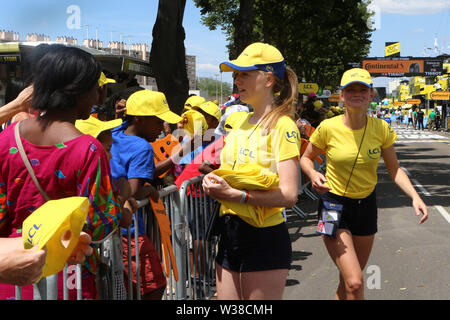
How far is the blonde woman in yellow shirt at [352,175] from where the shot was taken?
4273 mm

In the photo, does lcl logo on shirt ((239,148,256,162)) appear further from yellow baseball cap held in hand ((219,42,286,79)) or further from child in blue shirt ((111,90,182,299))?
child in blue shirt ((111,90,182,299))

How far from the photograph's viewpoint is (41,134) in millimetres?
2303

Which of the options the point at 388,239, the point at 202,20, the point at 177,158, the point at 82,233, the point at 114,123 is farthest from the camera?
the point at 202,20

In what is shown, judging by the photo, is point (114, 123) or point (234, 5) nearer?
point (114, 123)

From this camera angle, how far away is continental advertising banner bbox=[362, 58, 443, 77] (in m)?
48.1

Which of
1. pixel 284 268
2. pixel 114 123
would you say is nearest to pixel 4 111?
pixel 114 123

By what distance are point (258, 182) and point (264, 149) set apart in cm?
19

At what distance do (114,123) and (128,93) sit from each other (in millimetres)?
1618

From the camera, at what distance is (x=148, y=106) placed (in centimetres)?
417

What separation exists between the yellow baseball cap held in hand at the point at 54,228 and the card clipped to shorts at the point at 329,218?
2476 millimetres

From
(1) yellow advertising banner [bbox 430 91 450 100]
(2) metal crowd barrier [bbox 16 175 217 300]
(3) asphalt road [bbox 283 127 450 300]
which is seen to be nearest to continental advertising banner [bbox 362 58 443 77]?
(1) yellow advertising banner [bbox 430 91 450 100]

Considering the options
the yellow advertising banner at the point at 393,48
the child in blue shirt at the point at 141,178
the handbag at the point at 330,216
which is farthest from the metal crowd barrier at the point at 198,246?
the yellow advertising banner at the point at 393,48

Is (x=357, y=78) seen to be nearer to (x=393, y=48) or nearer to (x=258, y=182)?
(x=258, y=182)
